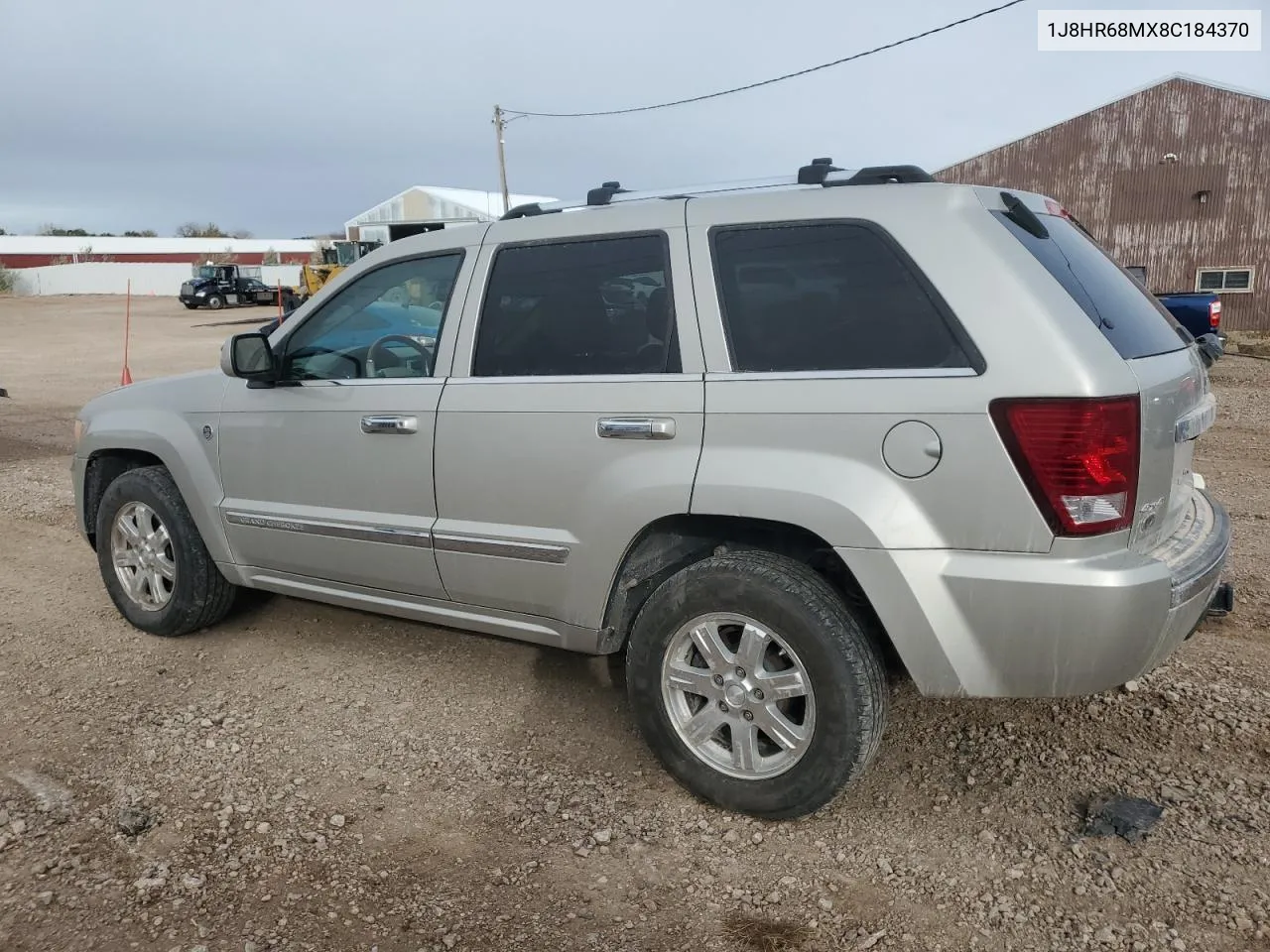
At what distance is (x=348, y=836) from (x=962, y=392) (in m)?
2.30

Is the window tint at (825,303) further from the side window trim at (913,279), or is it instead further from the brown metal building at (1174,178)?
the brown metal building at (1174,178)

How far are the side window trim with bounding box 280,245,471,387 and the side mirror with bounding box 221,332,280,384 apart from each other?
0.25ft

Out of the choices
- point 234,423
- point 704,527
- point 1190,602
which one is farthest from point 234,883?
point 1190,602

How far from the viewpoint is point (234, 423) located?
422cm

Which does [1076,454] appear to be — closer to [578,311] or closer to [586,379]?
[586,379]

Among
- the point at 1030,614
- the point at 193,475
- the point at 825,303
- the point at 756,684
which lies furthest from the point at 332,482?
the point at 1030,614

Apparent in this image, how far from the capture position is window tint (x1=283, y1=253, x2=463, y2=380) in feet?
12.5

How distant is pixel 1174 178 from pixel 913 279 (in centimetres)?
2547

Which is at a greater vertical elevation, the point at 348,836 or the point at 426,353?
the point at 426,353

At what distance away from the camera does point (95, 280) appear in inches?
2228

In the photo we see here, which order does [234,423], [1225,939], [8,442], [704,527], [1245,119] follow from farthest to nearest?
1. [1245,119]
2. [8,442]
3. [234,423]
4. [704,527]
5. [1225,939]

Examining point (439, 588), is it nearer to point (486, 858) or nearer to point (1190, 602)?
point (486, 858)

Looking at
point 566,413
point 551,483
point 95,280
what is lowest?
point 551,483

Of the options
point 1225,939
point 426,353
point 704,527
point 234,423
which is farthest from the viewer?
point 234,423
